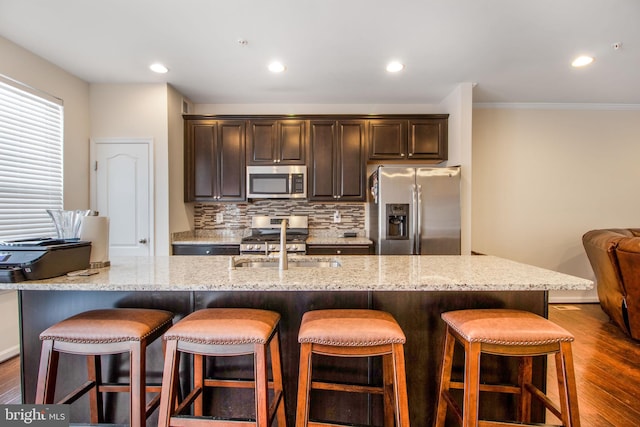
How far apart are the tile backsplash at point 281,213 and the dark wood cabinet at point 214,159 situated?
0.35m

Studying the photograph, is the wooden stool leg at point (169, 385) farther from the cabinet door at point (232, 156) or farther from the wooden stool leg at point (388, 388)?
the cabinet door at point (232, 156)

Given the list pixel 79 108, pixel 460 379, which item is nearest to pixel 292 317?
pixel 460 379

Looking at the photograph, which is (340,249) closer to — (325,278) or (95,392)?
(325,278)

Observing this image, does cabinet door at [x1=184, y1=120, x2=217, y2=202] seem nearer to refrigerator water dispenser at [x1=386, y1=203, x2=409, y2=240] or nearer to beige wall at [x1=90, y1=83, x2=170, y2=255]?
beige wall at [x1=90, y1=83, x2=170, y2=255]

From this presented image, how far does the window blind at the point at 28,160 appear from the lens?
2326mm

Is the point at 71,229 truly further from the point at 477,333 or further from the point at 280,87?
the point at 280,87

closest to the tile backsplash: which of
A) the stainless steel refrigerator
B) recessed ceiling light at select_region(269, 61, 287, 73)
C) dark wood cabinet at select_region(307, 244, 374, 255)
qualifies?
dark wood cabinet at select_region(307, 244, 374, 255)

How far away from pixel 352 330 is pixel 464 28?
230 centimetres

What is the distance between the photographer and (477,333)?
114 centimetres

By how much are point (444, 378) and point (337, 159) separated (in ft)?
8.58

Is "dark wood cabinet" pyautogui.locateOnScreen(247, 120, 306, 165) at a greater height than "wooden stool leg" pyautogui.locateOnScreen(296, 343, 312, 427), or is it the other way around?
"dark wood cabinet" pyautogui.locateOnScreen(247, 120, 306, 165)

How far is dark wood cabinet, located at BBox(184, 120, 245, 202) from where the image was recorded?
3471mm

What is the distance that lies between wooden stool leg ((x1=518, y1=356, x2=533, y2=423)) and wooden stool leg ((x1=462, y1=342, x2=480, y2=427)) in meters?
0.43

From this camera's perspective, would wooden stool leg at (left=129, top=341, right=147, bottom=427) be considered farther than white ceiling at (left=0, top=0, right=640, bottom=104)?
No
